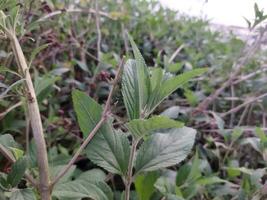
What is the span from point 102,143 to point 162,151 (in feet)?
0.29

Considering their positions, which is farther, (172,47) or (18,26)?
(172,47)

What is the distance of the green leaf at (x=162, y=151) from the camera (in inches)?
21.5

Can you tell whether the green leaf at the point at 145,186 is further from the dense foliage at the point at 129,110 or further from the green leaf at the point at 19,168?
the green leaf at the point at 19,168

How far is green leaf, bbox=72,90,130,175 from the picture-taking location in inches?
21.0

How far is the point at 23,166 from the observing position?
1.69 feet

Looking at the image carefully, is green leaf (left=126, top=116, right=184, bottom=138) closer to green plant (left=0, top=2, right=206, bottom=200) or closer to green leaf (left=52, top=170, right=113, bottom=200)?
green plant (left=0, top=2, right=206, bottom=200)

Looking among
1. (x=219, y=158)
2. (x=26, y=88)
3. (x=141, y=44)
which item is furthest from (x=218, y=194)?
(x=141, y=44)

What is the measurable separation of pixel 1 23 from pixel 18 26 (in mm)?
91

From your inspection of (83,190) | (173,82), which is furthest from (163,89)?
(83,190)

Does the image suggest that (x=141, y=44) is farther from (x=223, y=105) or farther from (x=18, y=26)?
(x=18, y=26)

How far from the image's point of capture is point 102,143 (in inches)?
21.1

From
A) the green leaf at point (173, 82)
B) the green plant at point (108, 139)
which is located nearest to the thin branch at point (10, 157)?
the green plant at point (108, 139)

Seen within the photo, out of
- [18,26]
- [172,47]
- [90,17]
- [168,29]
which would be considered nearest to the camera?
[18,26]

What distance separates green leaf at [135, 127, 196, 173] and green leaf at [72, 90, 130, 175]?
0.09 feet
